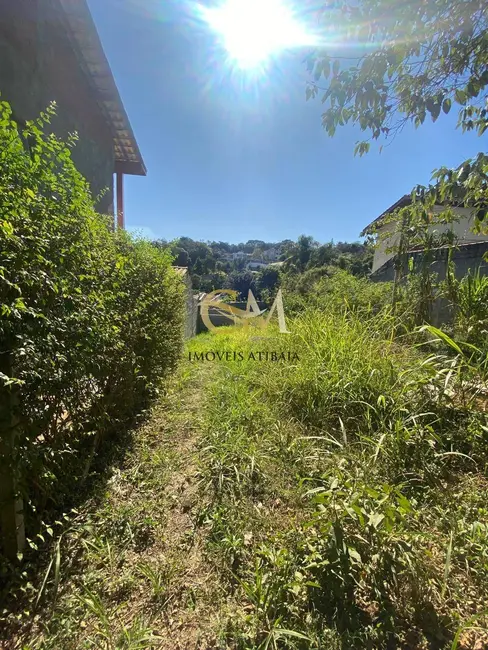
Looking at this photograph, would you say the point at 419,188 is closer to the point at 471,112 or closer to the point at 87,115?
the point at 471,112

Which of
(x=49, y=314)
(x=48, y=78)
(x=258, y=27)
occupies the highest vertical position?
(x=48, y=78)

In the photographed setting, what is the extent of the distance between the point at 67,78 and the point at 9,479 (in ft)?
19.1

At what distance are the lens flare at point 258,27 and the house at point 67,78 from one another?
2.36 meters

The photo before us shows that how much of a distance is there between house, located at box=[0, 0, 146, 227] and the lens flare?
2.36m

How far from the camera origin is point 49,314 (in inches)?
62.9

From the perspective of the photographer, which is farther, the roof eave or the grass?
the roof eave

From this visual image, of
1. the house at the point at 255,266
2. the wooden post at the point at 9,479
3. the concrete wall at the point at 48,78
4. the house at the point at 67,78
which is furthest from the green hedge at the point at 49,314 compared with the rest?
the house at the point at 255,266

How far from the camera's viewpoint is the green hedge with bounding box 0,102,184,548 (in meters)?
1.41

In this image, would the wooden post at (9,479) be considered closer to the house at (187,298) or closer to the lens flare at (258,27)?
the lens flare at (258,27)

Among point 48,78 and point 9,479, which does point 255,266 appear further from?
point 9,479

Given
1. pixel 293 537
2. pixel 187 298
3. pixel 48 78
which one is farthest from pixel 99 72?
pixel 293 537

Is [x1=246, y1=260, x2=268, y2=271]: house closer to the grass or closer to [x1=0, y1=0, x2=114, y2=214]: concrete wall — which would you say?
[x1=0, y1=0, x2=114, y2=214]: concrete wall

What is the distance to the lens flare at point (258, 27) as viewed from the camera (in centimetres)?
195

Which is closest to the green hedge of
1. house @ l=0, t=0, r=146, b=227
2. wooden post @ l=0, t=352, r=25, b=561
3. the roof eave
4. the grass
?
wooden post @ l=0, t=352, r=25, b=561
